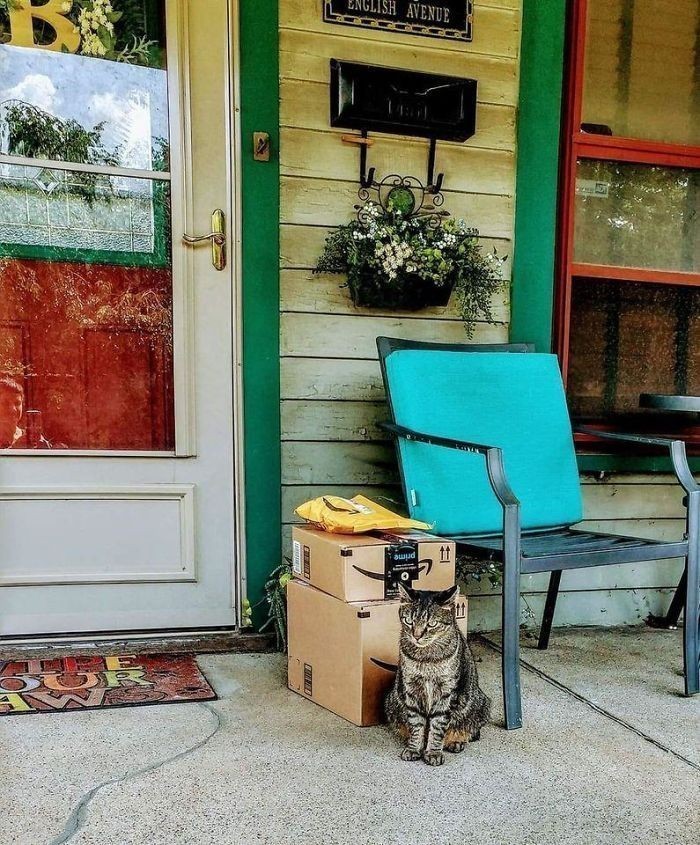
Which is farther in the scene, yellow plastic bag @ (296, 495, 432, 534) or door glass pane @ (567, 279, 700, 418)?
door glass pane @ (567, 279, 700, 418)

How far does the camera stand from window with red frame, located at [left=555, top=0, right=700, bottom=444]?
2504 mm

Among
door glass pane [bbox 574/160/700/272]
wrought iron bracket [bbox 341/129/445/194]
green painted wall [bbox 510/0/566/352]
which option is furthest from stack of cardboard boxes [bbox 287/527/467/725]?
door glass pane [bbox 574/160/700/272]

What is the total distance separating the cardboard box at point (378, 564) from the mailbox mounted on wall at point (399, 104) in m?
1.27

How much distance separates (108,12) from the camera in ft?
6.85

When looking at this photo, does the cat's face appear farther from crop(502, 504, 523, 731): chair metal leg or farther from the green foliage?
the green foliage

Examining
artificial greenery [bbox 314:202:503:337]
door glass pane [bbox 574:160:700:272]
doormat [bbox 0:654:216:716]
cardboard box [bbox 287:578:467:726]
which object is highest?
door glass pane [bbox 574:160:700:272]

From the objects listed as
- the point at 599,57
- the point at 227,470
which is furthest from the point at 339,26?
the point at 227,470

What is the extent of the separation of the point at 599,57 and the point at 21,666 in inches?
115

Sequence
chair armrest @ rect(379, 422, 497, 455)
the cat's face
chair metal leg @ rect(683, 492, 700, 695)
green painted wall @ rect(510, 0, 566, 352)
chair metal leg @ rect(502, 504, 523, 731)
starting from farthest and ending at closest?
1. green painted wall @ rect(510, 0, 566, 352)
2. chair metal leg @ rect(683, 492, 700, 695)
3. chair armrest @ rect(379, 422, 497, 455)
4. chair metal leg @ rect(502, 504, 523, 731)
5. the cat's face

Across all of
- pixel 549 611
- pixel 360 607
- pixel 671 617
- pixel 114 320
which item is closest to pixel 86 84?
pixel 114 320

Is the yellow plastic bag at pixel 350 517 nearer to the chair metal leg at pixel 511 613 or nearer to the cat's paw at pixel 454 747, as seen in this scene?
the chair metal leg at pixel 511 613

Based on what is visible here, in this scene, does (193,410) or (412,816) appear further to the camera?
(193,410)

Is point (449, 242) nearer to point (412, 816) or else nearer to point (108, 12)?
point (108, 12)

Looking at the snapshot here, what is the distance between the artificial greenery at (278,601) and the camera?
7.01 feet
